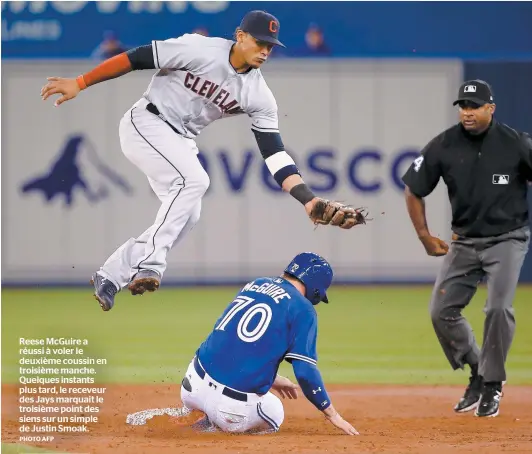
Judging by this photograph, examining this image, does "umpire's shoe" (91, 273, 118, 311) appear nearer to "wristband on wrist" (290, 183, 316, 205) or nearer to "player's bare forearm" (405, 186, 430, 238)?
"wristband on wrist" (290, 183, 316, 205)

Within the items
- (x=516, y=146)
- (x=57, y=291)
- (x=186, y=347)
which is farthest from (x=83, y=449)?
(x=57, y=291)

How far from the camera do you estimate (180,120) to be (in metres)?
5.63

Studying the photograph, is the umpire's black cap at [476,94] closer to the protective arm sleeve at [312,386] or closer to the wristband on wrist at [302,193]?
the wristband on wrist at [302,193]

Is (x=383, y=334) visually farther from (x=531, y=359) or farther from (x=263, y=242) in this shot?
(x=263, y=242)

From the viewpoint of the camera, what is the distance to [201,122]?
18.7 feet

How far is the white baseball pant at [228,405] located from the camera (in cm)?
551

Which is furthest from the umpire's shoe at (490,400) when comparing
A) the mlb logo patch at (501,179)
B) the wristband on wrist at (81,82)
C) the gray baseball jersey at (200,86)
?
the wristband on wrist at (81,82)

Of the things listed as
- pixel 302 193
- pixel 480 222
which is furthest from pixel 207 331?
pixel 302 193

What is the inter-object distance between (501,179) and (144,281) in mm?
2281

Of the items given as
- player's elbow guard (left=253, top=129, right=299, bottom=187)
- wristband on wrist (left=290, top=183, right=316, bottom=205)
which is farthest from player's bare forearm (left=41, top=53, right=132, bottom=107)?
wristband on wrist (left=290, top=183, right=316, bottom=205)

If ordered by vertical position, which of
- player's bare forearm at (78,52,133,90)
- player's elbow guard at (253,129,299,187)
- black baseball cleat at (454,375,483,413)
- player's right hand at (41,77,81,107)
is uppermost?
player's bare forearm at (78,52,133,90)

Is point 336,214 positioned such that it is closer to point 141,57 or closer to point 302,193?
point 302,193

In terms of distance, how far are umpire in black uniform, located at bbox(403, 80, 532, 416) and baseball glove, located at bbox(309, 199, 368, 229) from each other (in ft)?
4.77

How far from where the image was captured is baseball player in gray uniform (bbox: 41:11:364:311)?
5.35 meters
